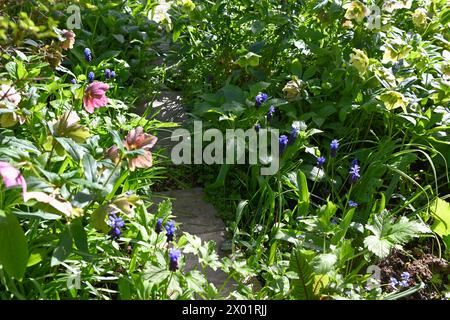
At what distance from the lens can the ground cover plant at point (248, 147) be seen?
2.06 meters

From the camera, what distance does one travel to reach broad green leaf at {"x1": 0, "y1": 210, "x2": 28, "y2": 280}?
1888 mm

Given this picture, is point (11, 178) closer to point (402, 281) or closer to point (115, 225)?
point (115, 225)

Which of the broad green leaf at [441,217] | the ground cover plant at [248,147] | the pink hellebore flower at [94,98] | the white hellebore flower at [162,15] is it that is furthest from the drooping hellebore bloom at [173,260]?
the white hellebore flower at [162,15]

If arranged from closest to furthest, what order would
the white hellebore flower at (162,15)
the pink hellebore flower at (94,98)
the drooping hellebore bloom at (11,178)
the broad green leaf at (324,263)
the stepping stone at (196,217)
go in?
the drooping hellebore bloom at (11,178) → the broad green leaf at (324,263) → the pink hellebore flower at (94,98) → the stepping stone at (196,217) → the white hellebore flower at (162,15)

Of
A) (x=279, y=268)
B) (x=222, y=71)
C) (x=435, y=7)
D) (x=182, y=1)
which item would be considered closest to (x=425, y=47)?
(x=435, y=7)

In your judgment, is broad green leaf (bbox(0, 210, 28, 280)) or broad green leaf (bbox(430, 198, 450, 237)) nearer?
broad green leaf (bbox(0, 210, 28, 280))

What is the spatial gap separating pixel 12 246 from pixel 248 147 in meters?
1.14

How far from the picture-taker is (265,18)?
318cm

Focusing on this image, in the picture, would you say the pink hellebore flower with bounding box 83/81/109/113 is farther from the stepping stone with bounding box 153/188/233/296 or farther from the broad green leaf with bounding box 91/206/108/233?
the stepping stone with bounding box 153/188/233/296

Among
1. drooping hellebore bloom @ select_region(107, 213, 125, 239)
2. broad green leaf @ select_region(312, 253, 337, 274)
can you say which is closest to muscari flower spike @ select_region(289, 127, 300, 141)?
broad green leaf @ select_region(312, 253, 337, 274)

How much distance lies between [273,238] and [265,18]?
121cm

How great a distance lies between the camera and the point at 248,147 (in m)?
2.76

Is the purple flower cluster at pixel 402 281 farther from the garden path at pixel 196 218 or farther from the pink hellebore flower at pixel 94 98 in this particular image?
the pink hellebore flower at pixel 94 98
